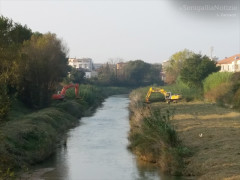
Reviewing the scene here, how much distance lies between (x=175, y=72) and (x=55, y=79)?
57.0m

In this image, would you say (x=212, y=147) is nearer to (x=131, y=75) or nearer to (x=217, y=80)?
(x=217, y=80)

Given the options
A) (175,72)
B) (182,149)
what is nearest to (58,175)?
(182,149)

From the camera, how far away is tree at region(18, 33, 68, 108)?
145ft

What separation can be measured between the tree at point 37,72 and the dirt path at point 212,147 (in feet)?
53.9

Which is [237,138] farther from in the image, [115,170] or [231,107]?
[231,107]

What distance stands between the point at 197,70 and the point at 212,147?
48.1 m

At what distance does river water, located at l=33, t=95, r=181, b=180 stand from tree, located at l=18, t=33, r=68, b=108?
1040 cm

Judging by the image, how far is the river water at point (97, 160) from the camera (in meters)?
21.2

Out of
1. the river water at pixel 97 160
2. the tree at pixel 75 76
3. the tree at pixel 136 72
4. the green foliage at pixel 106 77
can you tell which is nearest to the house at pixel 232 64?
the tree at pixel 75 76

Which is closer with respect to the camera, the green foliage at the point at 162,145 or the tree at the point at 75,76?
the green foliage at the point at 162,145

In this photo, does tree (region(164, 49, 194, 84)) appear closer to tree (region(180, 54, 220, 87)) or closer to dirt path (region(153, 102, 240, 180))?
tree (region(180, 54, 220, 87))

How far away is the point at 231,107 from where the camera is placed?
4775cm

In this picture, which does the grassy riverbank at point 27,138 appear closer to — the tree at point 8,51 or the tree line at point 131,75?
the tree at point 8,51

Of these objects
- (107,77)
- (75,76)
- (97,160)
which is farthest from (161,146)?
(107,77)
